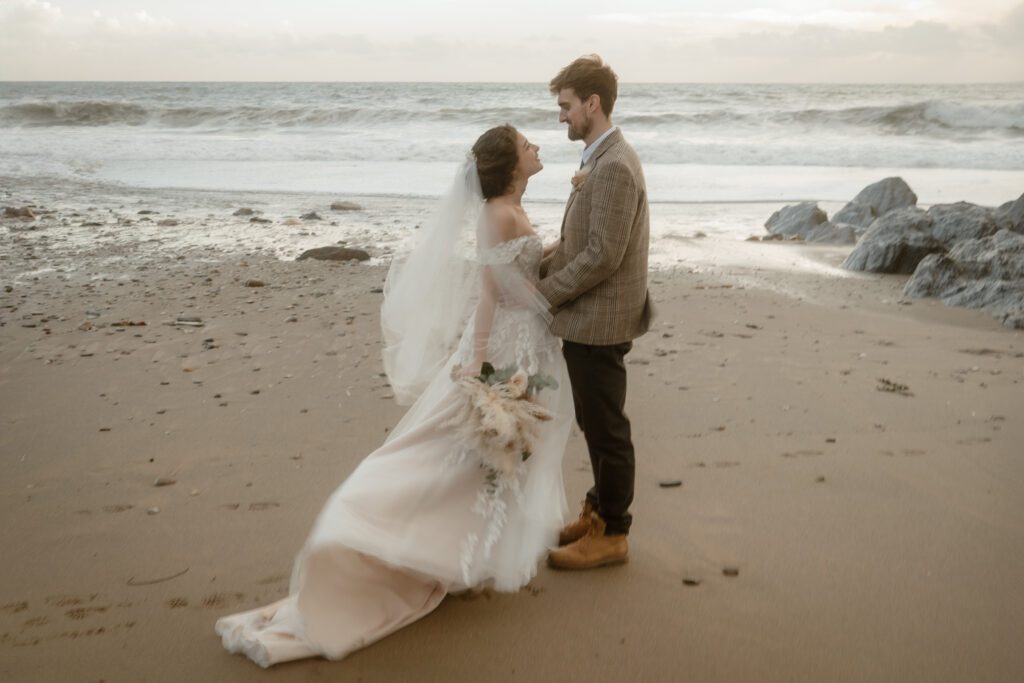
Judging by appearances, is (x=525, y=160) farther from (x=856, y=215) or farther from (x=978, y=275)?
(x=856, y=215)

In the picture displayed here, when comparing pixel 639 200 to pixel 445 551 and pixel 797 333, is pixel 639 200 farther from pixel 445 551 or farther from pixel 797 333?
pixel 797 333

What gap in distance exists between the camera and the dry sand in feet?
9.41

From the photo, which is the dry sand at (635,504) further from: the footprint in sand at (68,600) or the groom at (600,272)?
the groom at (600,272)

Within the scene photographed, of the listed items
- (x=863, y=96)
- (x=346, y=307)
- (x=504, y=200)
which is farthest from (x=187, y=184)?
(x=863, y=96)

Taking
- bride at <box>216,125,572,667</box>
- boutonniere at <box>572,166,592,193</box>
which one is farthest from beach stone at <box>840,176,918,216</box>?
bride at <box>216,125,572,667</box>

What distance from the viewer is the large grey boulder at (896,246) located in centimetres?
881

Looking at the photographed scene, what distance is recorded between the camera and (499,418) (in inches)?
113

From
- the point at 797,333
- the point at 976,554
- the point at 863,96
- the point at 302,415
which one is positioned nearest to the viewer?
the point at 976,554

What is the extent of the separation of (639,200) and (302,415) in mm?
2785

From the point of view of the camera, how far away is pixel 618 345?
319cm

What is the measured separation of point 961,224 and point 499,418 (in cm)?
814

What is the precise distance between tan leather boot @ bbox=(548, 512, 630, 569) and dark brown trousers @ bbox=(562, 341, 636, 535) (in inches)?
2.4

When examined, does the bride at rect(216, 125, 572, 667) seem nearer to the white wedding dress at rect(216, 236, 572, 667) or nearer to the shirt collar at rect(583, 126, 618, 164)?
the white wedding dress at rect(216, 236, 572, 667)

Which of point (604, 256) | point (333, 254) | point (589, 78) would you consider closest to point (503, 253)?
point (604, 256)
